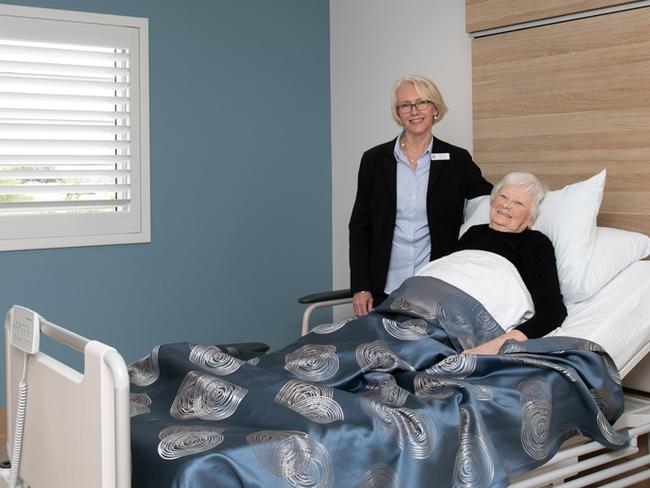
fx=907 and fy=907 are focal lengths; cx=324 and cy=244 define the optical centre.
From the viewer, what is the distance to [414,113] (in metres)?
3.47

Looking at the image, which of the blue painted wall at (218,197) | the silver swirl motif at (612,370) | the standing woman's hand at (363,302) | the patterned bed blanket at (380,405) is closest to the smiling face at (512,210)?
the patterned bed blanket at (380,405)

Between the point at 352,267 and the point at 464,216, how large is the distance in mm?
496

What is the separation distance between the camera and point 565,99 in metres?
3.43

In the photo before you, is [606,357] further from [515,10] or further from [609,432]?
[515,10]

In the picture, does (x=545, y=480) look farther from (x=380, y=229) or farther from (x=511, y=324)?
(x=380, y=229)

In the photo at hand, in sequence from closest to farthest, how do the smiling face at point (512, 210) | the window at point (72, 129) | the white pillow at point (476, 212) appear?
the smiling face at point (512, 210)
the white pillow at point (476, 212)
the window at point (72, 129)

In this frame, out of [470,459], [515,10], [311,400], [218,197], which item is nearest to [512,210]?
[515,10]

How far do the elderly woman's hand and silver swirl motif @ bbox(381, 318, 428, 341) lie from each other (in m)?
0.15

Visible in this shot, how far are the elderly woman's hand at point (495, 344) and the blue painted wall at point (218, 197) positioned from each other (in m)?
2.13

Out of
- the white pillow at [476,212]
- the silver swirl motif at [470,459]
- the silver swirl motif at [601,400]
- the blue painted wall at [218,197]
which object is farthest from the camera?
the blue painted wall at [218,197]

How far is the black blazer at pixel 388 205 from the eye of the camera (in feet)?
11.6

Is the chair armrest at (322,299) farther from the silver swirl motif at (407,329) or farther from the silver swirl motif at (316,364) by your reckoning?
the silver swirl motif at (316,364)

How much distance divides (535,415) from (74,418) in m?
1.22

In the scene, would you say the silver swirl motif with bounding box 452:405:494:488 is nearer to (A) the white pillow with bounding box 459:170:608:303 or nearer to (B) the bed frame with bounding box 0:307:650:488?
(B) the bed frame with bounding box 0:307:650:488
